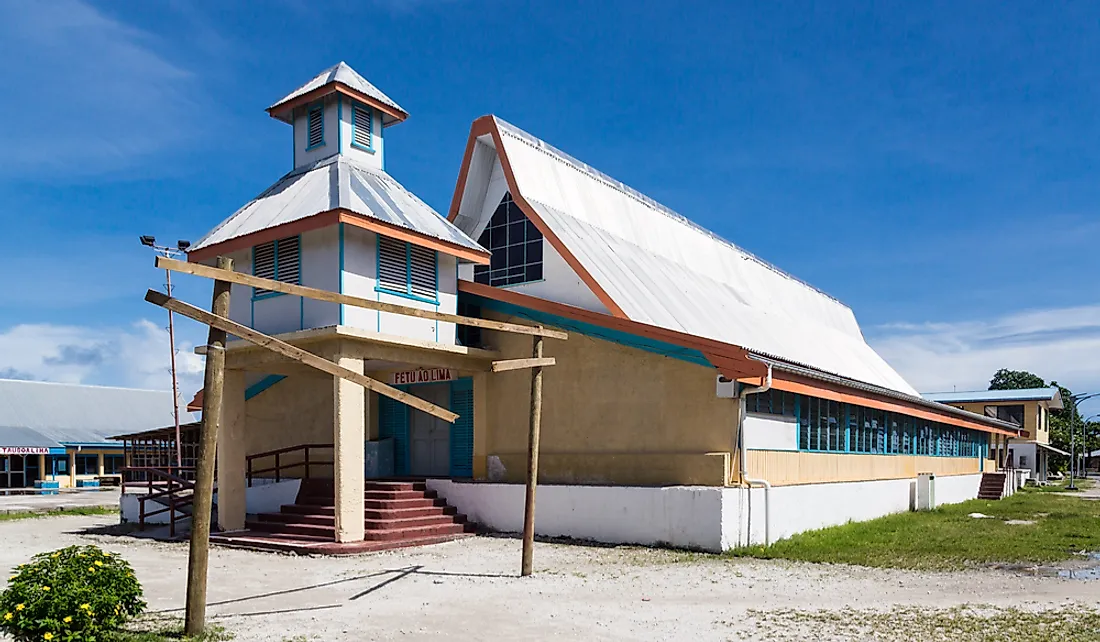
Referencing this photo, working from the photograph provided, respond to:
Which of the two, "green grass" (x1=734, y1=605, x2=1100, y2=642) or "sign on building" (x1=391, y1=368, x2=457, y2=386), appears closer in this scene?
"green grass" (x1=734, y1=605, x2=1100, y2=642)

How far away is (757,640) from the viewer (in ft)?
Result: 28.9

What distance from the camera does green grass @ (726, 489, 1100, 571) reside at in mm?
14750

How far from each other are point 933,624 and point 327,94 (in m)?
14.9

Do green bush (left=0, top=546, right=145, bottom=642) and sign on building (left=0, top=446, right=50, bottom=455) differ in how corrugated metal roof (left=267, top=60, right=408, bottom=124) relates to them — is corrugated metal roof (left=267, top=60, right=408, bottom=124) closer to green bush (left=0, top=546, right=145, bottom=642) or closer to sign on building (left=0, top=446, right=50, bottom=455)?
green bush (left=0, top=546, right=145, bottom=642)

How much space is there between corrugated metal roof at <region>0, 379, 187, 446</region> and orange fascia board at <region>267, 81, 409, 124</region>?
3432 cm

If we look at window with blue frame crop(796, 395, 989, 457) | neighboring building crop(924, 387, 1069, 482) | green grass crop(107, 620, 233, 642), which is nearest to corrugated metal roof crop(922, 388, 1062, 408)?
neighboring building crop(924, 387, 1069, 482)

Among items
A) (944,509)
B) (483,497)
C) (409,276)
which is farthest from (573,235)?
(944,509)

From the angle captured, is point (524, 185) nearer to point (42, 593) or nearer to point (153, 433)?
point (153, 433)

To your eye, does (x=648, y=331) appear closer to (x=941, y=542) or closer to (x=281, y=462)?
(x=941, y=542)

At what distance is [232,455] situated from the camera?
1812cm

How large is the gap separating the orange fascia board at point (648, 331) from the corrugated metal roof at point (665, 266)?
107 cm

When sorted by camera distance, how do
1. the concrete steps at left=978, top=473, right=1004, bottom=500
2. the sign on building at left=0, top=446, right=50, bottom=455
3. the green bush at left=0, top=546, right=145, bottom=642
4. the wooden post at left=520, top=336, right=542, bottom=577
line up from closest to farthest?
1. the green bush at left=0, top=546, right=145, bottom=642
2. the wooden post at left=520, top=336, right=542, bottom=577
3. the concrete steps at left=978, top=473, right=1004, bottom=500
4. the sign on building at left=0, top=446, right=50, bottom=455

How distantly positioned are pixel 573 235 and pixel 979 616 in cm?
1286

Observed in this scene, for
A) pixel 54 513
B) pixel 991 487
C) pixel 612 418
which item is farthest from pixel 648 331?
pixel 991 487
